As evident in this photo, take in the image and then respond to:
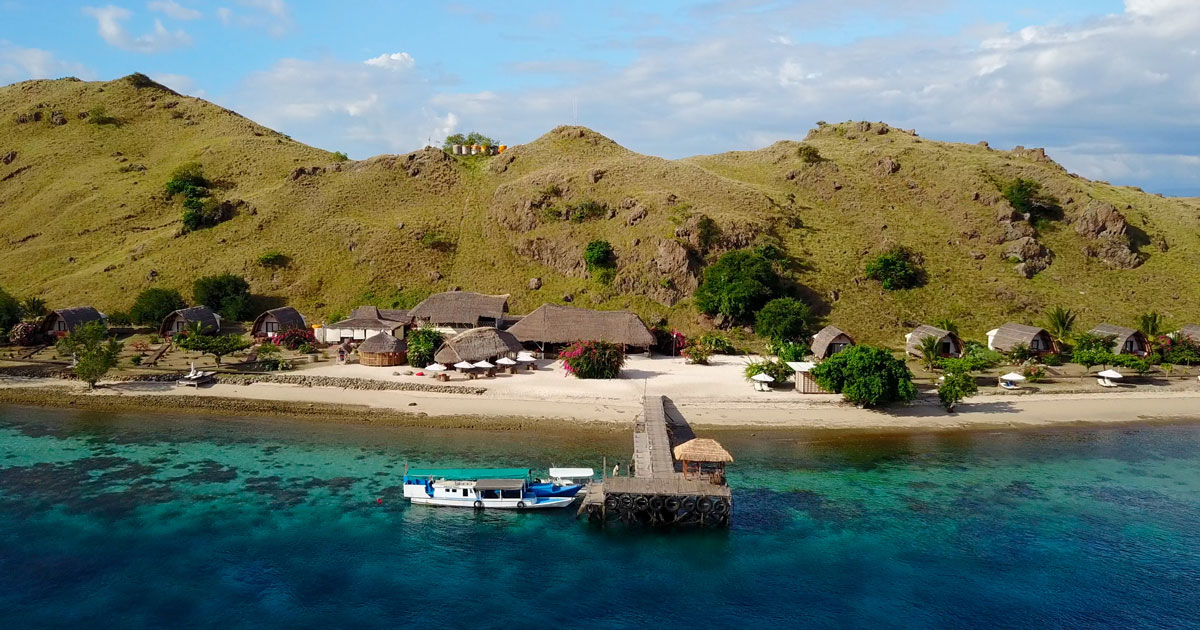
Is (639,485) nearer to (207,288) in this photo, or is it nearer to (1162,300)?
(207,288)

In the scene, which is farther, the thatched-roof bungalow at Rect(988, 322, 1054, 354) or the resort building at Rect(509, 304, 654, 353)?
the resort building at Rect(509, 304, 654, 353)

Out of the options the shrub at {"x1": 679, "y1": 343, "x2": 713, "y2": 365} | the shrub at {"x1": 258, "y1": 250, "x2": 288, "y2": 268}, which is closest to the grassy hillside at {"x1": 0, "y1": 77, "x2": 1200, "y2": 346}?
the shrub at {"x1": 258, "y1": 250, "x2": 288, "y2": 268}

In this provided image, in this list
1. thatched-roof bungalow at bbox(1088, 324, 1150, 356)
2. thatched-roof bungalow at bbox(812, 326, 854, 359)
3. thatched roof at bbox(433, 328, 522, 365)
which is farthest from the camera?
thatched-roof bungalow at bbox(1088, 324, 1150, 356)

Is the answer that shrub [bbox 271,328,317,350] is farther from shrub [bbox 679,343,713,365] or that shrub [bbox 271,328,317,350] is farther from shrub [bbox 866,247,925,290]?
shrub [bbox 866,247,925,290]

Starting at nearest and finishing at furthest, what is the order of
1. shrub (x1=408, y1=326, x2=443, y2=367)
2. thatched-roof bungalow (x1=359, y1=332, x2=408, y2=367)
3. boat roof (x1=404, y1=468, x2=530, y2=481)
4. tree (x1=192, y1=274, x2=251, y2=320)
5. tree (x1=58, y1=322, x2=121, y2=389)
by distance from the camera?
1. boat roof (x1=404, y1=468, x2=530, y2=481)
2. tree (x1=58, y1=322, x2=121, y2=389)
3. shrub (x1=408, y1=326, x2=443, y2=367)
4. thatched-roof bungalow (x1=359, y1=332, x2=408, y2=367)
5. tree (x1=192, y1=274, x2=251, y2=320)

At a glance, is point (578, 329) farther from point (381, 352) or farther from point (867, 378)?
point (867, 378)

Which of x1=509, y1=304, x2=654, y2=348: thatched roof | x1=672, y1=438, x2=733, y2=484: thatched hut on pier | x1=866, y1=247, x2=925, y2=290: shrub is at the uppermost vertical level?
x1=866, y1=247, x2=925, y2=290: shrub
